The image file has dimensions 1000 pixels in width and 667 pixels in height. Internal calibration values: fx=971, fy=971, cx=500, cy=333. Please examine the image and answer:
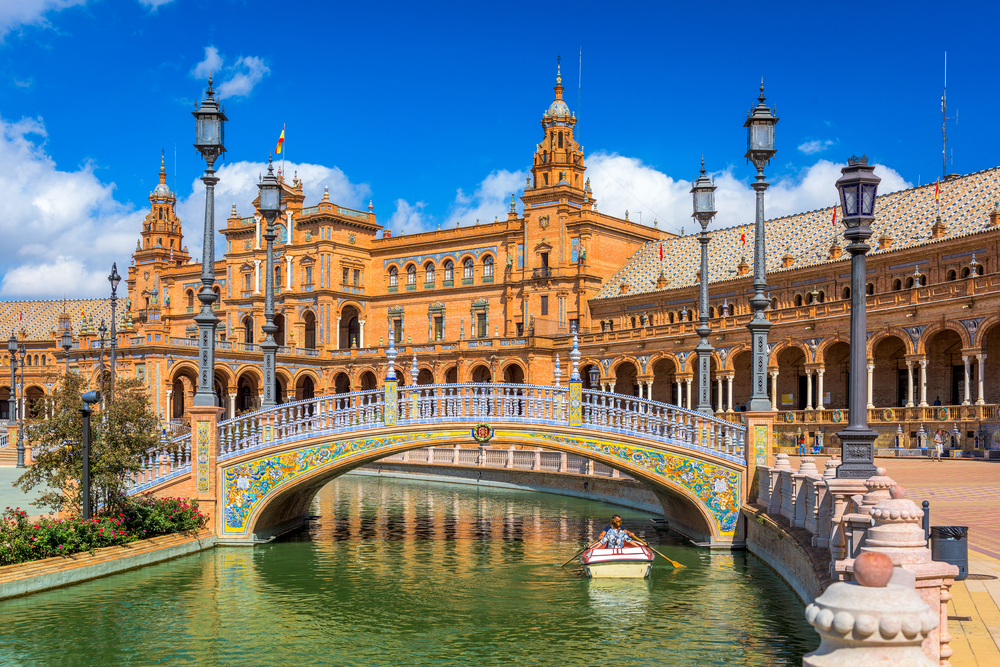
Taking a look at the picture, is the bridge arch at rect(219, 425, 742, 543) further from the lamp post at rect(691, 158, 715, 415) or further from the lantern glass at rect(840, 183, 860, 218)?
the lantern glass at rect(840, 183, 860, 218)

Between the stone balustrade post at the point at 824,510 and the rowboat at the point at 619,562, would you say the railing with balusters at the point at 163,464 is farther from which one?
the stone balustrade post at the point at 824,510

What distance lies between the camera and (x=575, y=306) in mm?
61375

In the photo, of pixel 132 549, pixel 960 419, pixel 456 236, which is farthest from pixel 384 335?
pixel 132 549

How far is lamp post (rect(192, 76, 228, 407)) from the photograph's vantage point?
20.1 m

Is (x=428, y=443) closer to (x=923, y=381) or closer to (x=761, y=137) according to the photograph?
(x=761, y=137)

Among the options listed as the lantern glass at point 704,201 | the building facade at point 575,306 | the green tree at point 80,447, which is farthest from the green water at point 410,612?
the building facade at point 575,306

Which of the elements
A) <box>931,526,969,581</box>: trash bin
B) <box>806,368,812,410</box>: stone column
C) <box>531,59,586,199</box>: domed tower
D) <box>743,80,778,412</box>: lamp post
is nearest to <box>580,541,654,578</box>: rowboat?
<box>743,80,778,412</box>: lamp post

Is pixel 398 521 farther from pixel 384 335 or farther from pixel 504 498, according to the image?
pixel 384 335

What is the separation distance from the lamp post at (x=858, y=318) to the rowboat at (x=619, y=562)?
571 centimetres

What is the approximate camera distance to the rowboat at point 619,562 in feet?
57.3

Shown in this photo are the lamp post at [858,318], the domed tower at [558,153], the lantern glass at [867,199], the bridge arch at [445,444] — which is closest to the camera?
the lamp post at [858,318]

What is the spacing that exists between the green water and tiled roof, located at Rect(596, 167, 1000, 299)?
2698cm

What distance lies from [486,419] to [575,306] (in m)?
41.5

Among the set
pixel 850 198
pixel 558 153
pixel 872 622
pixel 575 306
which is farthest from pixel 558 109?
pixel 872 622
